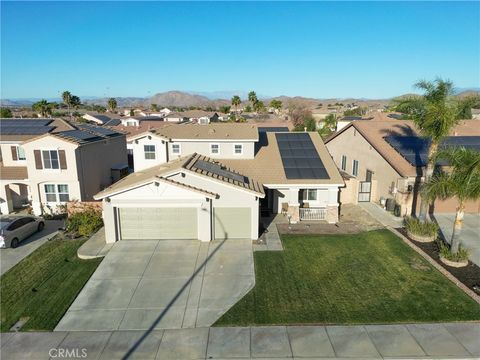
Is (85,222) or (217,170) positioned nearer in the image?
(85,222)

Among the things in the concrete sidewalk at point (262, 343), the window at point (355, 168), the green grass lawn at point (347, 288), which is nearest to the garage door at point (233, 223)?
the green grass lawn at point (347, 288)

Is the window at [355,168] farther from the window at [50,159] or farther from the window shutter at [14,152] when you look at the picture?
the window shutter at [14,152]

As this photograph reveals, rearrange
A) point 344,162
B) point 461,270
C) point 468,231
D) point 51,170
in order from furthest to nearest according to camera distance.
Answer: point 344,162, point 51,170, point 468,231, point 461,270

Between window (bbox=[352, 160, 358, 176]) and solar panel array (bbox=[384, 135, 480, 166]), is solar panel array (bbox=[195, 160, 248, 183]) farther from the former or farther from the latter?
window (bbox=[352, 160, 358, 176])

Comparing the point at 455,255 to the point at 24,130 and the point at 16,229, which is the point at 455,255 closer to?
the point at 16,229

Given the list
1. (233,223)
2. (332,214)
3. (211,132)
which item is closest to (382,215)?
(332,214)

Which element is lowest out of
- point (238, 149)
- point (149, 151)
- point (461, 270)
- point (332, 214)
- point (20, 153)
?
point (461, 270)
